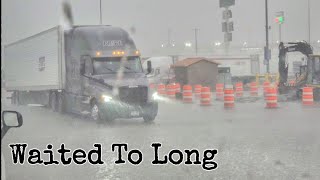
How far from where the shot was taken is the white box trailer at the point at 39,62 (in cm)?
2020

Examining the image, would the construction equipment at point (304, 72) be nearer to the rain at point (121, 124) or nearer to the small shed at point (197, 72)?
the rain at point (121, 124)

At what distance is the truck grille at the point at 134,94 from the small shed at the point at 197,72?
25.0 meters

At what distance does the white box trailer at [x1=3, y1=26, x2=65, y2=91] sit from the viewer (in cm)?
2020

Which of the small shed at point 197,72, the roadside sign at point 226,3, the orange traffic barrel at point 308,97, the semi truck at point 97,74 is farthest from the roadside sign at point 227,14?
the semi truck at point 97,74

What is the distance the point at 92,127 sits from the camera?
1603cm

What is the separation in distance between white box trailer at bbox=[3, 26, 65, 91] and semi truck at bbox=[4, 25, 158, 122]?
0.13ft

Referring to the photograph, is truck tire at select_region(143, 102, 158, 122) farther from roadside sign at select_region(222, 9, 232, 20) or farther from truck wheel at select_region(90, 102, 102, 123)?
roadside sign at select_region(222, 9, 232, 20)

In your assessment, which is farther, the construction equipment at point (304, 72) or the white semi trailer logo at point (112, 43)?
the construction equipment at point (304, 72)

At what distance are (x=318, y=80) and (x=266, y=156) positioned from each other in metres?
19.3

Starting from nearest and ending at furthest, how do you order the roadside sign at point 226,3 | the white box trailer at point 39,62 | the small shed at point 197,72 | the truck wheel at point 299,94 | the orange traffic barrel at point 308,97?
the white box trailer at point 39,62
the orange traffic barrel at point 308,97
the truck wheel at point 299,94
the small shed at point 197,72
the roadside sign at point 226,3

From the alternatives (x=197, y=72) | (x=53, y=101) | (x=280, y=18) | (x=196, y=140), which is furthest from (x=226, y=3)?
(x=196, y=140)

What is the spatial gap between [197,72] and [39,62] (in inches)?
811

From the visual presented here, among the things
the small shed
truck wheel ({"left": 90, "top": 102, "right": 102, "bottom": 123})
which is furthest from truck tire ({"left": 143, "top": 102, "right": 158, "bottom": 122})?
the small shed

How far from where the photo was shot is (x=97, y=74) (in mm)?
17250
